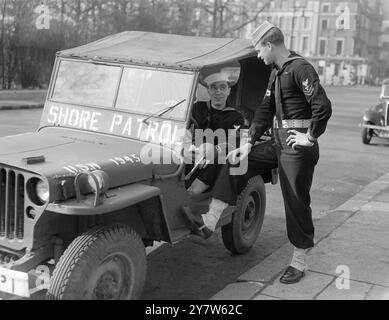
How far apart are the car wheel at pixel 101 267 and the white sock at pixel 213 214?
0.94m

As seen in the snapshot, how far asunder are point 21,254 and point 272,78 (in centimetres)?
233

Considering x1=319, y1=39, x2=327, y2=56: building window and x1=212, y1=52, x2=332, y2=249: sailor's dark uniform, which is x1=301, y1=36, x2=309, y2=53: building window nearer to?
x1=319, y1=39, x2=327, y2=56: building window

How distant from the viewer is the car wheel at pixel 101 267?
313 centimetres

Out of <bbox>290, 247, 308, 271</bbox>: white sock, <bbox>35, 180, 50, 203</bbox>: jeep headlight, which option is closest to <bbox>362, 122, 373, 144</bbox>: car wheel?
<bbox>290, 247, 308, 271</bbox>: white sock

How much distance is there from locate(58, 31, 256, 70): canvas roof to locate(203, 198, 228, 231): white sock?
113cm

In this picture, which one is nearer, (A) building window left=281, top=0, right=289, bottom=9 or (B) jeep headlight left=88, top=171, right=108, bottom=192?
(B) jeep headlight left=88, top=171, right=108, bottom=192

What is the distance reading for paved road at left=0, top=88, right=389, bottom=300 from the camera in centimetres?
445

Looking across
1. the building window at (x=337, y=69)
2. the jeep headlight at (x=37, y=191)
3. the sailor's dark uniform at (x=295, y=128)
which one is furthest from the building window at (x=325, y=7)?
the jeep headlight at (x=37, y=191)

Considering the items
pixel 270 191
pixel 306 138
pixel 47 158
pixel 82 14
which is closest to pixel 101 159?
pixel 47 158

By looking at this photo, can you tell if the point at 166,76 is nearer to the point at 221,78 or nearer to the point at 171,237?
the point at 221,78

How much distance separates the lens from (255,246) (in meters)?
5.51

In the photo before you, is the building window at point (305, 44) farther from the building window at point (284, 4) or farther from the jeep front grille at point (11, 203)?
the jeep front grille at point (11, 203)

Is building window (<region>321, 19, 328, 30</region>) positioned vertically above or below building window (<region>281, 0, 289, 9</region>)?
below

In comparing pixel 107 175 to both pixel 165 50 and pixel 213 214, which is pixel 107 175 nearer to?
pixel 213 214
